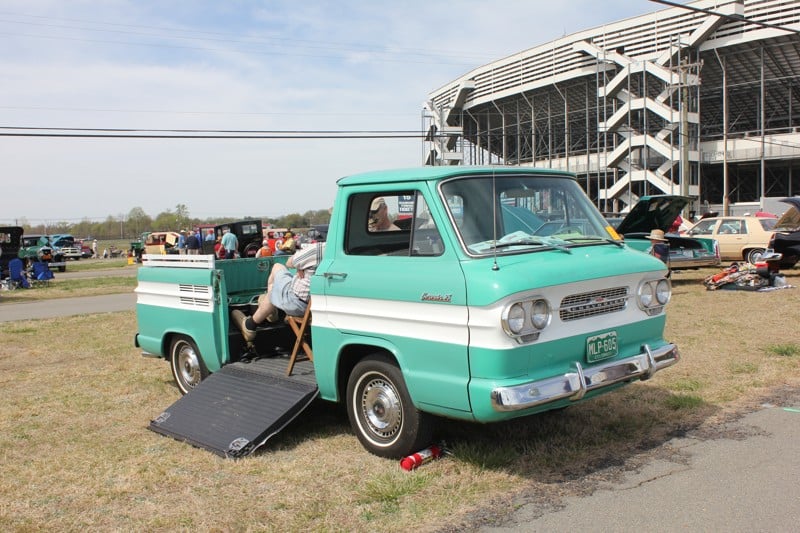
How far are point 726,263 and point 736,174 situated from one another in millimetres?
30662

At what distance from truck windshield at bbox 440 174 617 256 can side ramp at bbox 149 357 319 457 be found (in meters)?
1.93

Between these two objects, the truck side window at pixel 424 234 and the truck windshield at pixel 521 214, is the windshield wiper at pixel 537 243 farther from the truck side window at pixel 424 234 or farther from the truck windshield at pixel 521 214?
the truck side window at pixel 424 234

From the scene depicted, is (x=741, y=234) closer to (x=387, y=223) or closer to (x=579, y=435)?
(x=579, y=435)

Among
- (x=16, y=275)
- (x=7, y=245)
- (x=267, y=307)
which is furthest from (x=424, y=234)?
(x=7, y=245)

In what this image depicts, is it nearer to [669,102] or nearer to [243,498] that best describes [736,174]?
[669,102]

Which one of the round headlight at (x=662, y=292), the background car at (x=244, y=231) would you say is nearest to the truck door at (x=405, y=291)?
the round headlight at (x=662, y=292)

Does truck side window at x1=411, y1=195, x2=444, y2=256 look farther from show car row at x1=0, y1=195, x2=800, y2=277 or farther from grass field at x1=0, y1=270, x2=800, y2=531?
show car row at x1=0, y1=195, x2=800, y2=277

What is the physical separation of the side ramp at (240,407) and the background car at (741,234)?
17.9 metres

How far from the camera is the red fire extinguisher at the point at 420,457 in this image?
505 centimetres

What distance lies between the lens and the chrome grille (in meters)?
4.84

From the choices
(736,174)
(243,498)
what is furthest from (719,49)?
(243,498)

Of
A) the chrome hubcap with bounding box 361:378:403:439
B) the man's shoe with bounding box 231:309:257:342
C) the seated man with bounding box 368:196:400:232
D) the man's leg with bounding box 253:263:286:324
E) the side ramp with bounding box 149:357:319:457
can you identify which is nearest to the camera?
the chrome hubcap with bounding box 361:378:403:439

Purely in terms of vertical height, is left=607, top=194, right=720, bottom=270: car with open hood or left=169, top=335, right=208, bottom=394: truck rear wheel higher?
left=607, top=194, right=720, bottom=270: car with open hood

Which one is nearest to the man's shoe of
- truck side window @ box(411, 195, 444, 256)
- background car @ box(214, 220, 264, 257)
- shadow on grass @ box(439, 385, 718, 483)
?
shadow on grass @ box(439, 385, 718, 483)
